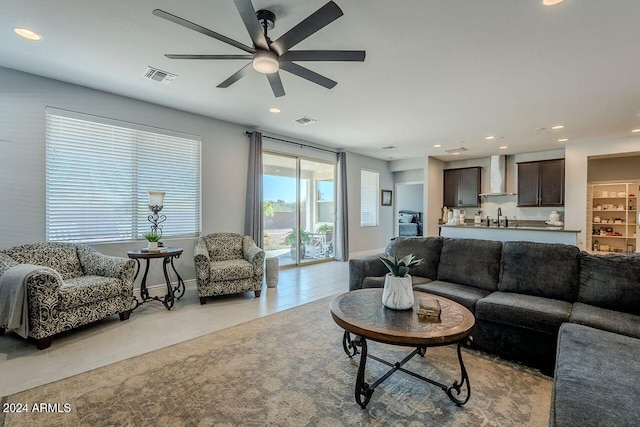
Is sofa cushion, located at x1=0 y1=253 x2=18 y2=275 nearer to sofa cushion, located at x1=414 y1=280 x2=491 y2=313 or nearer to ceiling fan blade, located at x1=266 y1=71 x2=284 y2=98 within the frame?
ceiling fan blade, located at x1=266 y1=71 x2=284 y2=98

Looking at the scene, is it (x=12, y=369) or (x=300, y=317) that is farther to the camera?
(x=300, y=317)

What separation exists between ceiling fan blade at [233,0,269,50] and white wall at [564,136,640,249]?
23.2 ft

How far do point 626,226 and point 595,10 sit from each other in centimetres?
667

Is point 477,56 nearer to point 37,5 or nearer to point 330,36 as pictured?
point 330,36

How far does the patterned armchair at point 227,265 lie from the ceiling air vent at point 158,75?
216cm

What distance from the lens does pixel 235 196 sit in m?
5.17

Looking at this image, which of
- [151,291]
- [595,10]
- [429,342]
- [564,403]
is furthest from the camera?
[151,291]

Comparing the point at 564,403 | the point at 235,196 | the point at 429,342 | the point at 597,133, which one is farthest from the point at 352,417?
the point at 597,133

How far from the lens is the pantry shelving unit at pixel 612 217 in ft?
21.0

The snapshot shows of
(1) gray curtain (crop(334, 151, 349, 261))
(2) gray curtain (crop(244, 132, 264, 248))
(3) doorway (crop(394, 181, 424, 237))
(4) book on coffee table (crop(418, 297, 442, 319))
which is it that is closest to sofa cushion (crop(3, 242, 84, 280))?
(2) gray curtain (crop(244, 132, 264, 248))

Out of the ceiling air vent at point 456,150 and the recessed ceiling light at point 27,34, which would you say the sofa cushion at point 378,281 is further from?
the ceiling air vent at point 456,150

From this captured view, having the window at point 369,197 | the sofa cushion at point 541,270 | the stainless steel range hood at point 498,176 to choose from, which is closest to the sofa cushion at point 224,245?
the sofa cushion at point 541,270

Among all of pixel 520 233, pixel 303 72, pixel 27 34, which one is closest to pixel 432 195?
pixel 520 233

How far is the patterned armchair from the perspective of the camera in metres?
3.84
